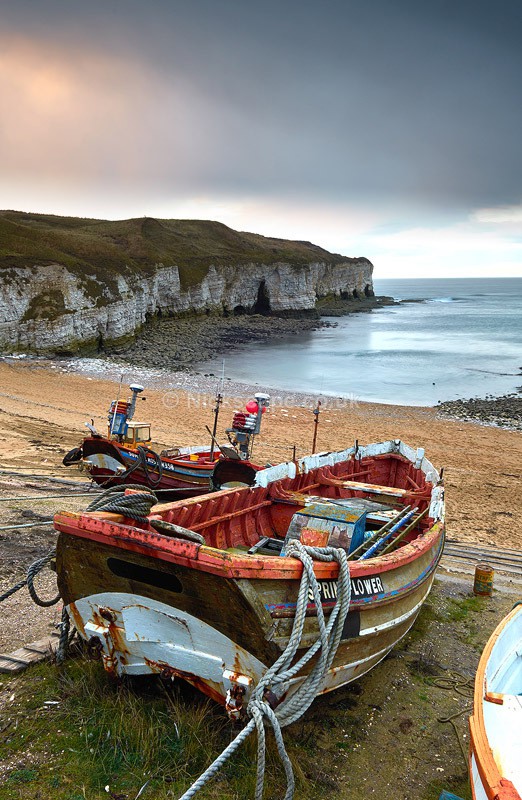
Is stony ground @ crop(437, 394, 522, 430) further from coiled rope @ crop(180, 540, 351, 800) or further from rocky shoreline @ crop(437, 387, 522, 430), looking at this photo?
coiled rope @ crop(180, 540, 351, 800)

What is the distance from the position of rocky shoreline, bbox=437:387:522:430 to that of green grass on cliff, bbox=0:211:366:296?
28393 mm

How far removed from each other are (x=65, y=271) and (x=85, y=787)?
4173cm

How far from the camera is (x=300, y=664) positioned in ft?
16.4

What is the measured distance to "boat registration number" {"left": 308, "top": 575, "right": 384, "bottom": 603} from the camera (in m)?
5.45

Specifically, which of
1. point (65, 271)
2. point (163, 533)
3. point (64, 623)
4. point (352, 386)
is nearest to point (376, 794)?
point (163, 533)

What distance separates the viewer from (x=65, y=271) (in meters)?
42.3

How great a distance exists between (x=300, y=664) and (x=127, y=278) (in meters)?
50.1

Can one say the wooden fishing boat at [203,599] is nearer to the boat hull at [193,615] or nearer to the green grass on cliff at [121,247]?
the boat hull at [193,615]

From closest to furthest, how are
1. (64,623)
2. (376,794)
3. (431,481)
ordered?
(376,794) < (64,623) < (431,481)

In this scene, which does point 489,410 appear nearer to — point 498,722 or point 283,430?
point 283,430

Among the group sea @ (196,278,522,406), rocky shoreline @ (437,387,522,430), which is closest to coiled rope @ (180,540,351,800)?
rocky shoreline @ (437,387,522,430)

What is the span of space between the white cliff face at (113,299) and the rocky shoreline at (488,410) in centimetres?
2592

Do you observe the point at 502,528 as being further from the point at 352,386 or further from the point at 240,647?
the point at 352,386

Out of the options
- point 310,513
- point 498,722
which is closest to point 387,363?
point 310,513
